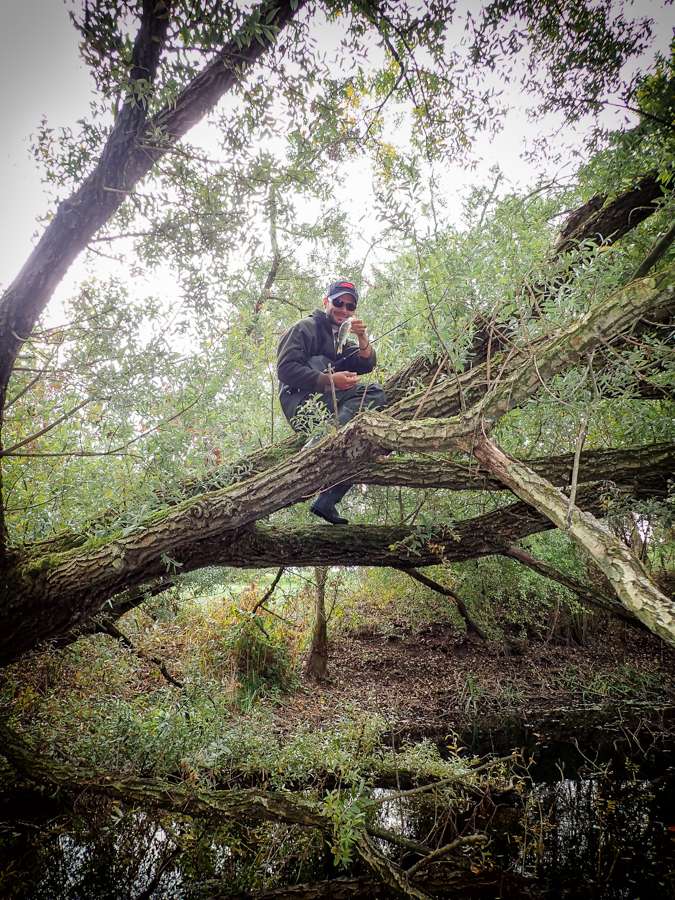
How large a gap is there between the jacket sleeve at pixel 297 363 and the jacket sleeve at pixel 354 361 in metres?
0.40

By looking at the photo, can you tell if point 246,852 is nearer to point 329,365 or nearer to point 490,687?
point 329,365

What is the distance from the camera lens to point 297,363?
3.49 metres

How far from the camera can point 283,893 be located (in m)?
2.65

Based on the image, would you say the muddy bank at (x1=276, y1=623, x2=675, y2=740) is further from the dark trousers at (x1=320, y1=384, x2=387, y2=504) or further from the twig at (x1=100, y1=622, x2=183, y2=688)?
the dark trousers at (x1=320, y1=384, x2=387, y2=504)

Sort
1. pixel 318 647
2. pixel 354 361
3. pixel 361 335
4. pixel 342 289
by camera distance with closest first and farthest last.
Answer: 1. pixel 361 335
2. pixel 342 289
3. pixel 354 361
4. pixel 318 647

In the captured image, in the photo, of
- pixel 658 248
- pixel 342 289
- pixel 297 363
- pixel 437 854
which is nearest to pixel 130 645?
pixel 437 854

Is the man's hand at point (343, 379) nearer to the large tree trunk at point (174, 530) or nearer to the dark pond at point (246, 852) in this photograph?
the large tree trunk at point (174, 530)

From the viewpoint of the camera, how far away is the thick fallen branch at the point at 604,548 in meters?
1.40

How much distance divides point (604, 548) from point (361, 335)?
90.1 inches

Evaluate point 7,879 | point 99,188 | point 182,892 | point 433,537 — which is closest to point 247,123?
point 99,188

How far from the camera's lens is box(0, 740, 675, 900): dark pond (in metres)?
2.72

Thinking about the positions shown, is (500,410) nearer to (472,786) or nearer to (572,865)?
(472,786)

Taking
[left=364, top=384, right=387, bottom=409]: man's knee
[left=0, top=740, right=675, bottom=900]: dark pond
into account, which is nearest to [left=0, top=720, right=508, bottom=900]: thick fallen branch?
[left=0, top=740, right=675, bottom=900]: dark pond

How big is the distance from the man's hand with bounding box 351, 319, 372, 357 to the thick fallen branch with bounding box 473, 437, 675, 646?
4.73 ft
